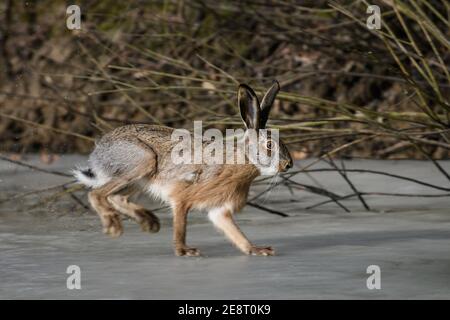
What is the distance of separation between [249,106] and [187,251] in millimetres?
667

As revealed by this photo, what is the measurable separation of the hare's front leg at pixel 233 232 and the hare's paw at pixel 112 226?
0.42m

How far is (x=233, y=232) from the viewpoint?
4.82 metres

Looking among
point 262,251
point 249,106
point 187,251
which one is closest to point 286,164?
point 249,106

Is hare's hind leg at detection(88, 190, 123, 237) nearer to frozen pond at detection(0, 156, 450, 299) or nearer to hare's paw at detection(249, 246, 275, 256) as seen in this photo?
frozen pond at detection(0, 156, 450, 299)

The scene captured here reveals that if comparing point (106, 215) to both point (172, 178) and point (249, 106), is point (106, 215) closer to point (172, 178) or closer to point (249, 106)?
point (172, 178)

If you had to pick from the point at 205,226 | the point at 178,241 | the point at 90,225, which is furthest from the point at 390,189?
the point at 178,241

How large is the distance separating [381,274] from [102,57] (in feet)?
21.0

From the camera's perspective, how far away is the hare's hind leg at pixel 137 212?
4.98 m

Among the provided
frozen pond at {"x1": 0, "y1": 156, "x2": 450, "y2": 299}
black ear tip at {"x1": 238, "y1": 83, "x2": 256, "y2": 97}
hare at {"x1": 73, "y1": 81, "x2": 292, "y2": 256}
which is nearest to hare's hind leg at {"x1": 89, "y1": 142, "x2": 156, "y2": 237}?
hare at {"x1": 73, "y1": 81, "x2": 292, "y2": 256}

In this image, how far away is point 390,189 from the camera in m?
6.88

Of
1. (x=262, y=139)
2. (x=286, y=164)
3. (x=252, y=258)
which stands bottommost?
(x=252, y=258)

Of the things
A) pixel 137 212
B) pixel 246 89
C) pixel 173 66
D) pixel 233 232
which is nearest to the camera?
pixel 246 89

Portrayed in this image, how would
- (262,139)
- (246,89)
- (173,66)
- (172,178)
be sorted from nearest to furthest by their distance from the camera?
1. (246,89)
2. (262,139)
3. (172,178)
4. (173,66)

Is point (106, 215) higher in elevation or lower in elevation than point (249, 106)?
lower
